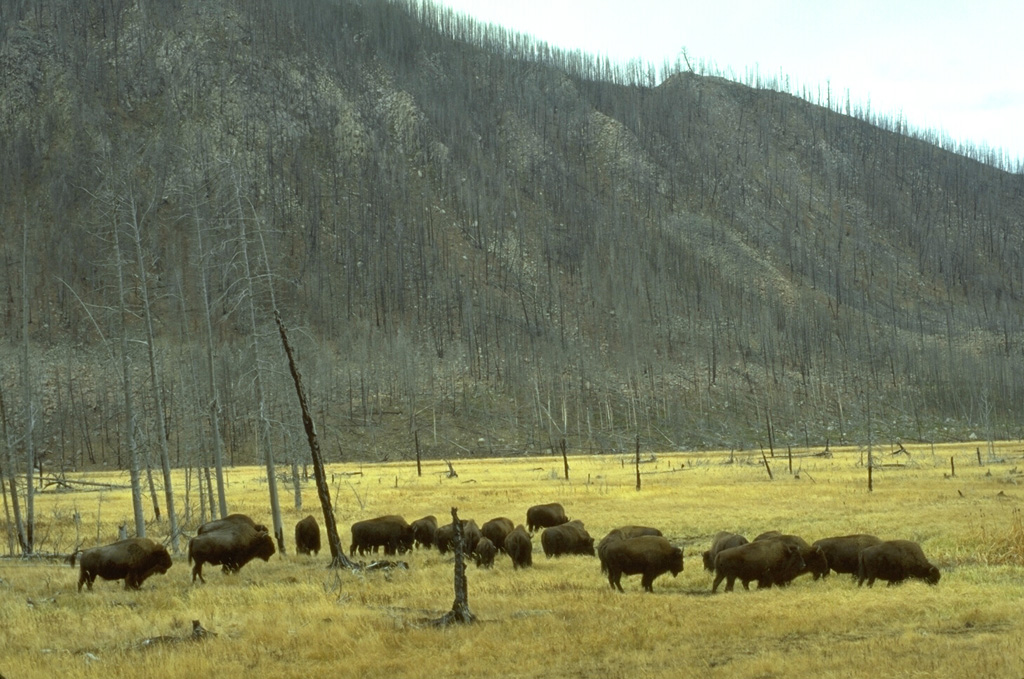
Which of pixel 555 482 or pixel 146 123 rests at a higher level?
pixel 146 123

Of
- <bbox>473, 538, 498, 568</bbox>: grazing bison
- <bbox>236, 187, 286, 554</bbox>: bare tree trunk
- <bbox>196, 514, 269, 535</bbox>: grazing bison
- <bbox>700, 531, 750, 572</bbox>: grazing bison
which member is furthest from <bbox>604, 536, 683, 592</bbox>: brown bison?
A: <bbox>236, 187, 286, 554</bbox>: bare tree trunk

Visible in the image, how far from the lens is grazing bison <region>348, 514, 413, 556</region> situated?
30.0 metres

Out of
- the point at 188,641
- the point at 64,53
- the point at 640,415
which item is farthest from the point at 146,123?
the point at 188,641

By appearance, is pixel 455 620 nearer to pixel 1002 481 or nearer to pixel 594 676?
pixel 594 676

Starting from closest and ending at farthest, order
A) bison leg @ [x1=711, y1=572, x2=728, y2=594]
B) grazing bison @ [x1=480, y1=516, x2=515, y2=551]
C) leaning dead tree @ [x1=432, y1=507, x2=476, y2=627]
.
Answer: leaning dead tree @ [x1=432, y1=507, x2=476, y2=627]
bison leg @ [x1=711, y1=572, x2=728, y2=594]
grazing bison @ [x1=480, y1=516, x2=515, y2=551]

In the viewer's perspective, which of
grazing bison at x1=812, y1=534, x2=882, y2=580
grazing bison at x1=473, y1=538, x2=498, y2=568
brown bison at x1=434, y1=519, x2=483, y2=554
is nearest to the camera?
grazing bison at x1=812, y1=534, x2=882, y2=580

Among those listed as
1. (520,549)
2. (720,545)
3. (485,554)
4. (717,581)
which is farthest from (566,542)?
(717,581)

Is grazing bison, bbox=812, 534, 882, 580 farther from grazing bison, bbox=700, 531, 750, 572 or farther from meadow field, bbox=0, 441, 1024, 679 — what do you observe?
grazing bison, bbox=700, 531, 750, 572

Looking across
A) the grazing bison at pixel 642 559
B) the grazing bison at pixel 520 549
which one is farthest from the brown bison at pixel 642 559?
the grazing bison at pixel 520 549

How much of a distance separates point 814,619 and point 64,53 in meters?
197

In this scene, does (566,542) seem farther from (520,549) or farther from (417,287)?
(417,287)

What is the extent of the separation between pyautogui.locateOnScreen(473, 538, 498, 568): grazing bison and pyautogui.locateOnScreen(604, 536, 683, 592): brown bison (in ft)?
17.6

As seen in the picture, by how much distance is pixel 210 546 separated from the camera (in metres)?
24.3

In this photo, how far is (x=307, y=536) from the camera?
2952 centimetres
